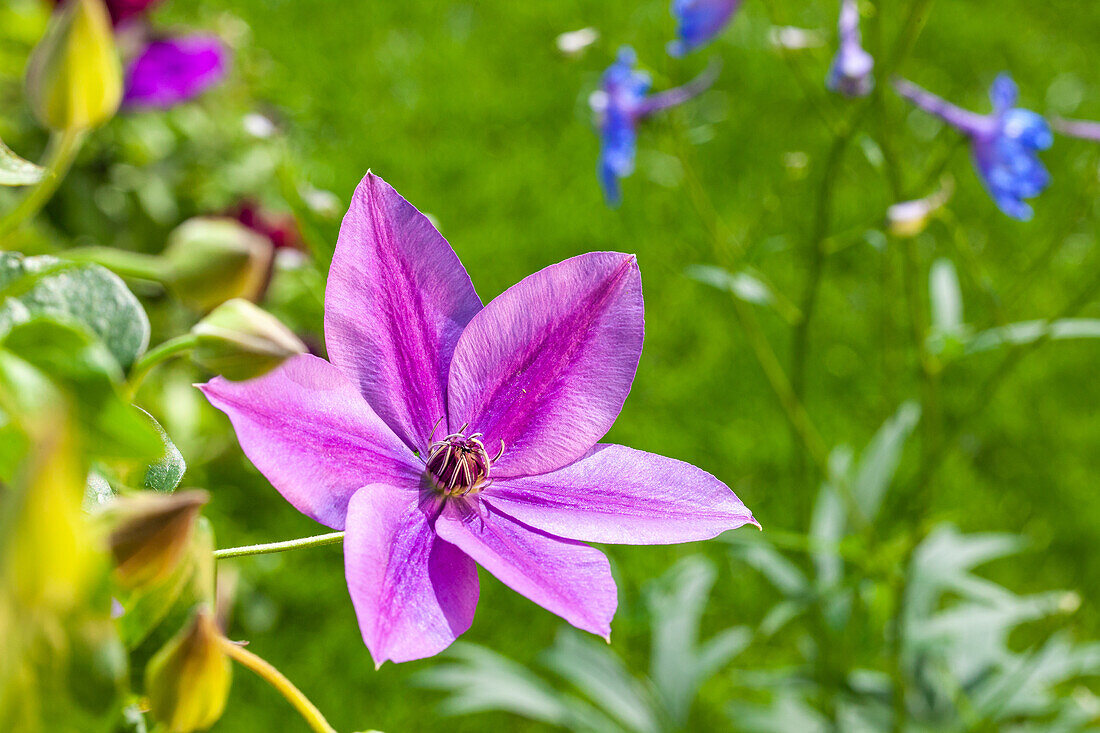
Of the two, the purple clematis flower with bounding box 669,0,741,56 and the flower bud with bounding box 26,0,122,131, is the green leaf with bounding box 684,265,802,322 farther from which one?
the flower bud with bounding box 26,0,122,131

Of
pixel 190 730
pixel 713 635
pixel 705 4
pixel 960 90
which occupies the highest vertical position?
pixel 190 730

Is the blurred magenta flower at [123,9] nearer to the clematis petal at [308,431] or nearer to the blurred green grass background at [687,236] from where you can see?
the blurred green grass background at [687,236]

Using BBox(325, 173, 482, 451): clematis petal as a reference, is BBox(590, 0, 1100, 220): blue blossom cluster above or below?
below

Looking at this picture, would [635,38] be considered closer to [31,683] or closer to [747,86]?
[747,86]

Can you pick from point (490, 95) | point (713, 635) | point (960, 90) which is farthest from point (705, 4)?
point (960, 90)

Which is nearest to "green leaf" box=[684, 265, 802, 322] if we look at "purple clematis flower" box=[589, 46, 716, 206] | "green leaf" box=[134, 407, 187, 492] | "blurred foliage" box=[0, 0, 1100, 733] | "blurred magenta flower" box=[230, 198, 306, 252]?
"blurred foliage" box=[0, 0, 1100, 733]

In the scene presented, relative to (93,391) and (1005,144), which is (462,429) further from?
(1005,144)

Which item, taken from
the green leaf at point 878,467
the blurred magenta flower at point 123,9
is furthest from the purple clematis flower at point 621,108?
the blurred magenta flower at point 123,9
